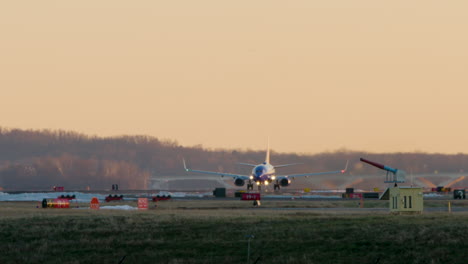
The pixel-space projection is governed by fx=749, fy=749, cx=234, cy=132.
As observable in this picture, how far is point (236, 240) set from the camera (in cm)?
5197

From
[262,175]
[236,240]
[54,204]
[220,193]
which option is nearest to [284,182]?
[262,175]

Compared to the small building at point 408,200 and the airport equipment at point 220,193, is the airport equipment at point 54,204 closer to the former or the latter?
the small building at point 408,200

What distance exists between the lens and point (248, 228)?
194 ft

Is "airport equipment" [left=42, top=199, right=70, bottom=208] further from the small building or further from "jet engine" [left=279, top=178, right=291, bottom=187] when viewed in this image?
"jet engine" [left=279, top=178, right=291, bottom=187]

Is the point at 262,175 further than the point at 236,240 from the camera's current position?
Yes

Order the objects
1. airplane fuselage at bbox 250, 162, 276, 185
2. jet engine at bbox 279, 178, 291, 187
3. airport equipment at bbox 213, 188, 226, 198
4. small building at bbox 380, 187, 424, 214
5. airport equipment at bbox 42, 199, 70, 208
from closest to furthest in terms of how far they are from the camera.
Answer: small building at bbox 380, 187, 424, 214
airport equipment at bbox 42, 199, 70, 208
airplane fuselage at bbox 250, 162, 276, 185
jet engine at bbox 279, 178, 291, 187
airport equipment at bbox 213, 188, 226, 198

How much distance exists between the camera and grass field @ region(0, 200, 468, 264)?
44.3 metres

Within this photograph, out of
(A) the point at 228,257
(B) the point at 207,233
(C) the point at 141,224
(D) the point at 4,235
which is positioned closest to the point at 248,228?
(B) the point at 207,233

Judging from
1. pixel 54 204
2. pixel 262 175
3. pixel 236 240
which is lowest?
pixel 236 240

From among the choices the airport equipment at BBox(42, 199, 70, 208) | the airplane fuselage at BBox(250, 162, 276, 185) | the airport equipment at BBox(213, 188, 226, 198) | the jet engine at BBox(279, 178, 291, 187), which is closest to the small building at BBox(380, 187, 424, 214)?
the airport equipment at BBox(42, 199, 70, 208)

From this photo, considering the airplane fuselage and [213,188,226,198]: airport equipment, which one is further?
[213,188,226,198]: airport equipment

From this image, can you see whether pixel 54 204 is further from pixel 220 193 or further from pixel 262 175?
pixel 220 193

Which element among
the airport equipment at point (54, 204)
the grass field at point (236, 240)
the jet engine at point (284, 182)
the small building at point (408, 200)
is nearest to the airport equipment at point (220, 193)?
the jet engine at point (284, 182)

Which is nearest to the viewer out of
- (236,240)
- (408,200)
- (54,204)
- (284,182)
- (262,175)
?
(236,240)
